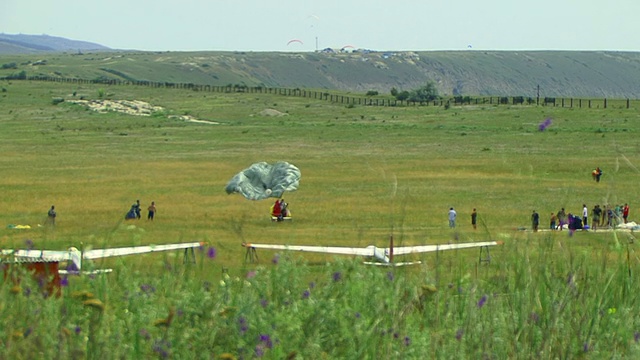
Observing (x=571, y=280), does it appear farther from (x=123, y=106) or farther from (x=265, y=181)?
(x=123, y=106)

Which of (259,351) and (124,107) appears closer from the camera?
(259,351)

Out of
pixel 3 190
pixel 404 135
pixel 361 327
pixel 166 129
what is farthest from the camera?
pixel 166 129

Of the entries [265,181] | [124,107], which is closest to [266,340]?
[265,181]

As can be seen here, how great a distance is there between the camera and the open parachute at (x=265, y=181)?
4203cm

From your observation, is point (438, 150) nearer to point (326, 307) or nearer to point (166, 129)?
point (166, 129)

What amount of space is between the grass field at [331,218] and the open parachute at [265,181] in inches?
21.0

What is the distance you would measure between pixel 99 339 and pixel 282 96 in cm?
12649

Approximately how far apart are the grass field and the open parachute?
53 cm

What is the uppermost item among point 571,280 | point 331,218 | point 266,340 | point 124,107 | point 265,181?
point 571,280

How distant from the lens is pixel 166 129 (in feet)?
280

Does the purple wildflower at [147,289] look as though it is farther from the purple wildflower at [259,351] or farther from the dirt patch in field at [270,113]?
the dirt patch in field at [270,113]

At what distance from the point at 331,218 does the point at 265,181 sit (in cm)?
741

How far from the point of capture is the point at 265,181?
42.6 m

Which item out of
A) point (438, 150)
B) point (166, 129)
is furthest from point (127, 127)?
point (438, 150)
